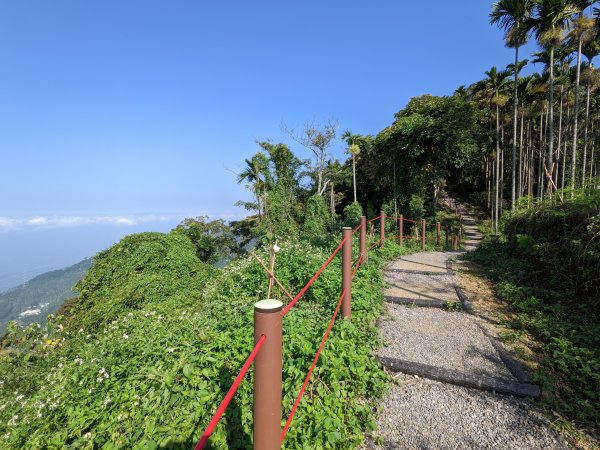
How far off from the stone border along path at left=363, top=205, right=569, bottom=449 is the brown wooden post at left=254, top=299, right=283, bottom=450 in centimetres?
113

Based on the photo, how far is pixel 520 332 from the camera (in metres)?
3.02

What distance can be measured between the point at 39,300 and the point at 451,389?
74.2m

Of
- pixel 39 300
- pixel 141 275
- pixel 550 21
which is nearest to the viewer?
pixel 141 275

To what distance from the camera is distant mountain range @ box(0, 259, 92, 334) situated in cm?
837

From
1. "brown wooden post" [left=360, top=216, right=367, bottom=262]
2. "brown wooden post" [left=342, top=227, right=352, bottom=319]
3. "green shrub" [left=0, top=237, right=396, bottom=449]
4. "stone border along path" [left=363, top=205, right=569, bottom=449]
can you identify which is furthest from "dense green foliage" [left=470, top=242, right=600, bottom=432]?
"brown wooden post" [left=360, top=216, right=367, bottom=262]

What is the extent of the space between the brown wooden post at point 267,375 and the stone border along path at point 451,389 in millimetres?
1130

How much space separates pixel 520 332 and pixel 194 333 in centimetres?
358

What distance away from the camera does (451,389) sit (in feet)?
7.38

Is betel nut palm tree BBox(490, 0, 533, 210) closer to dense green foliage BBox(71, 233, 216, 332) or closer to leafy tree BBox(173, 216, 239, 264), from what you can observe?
dense green foliage BBox(71, 233, 216, 332)

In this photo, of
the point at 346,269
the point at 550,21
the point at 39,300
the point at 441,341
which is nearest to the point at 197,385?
the point at 346,269

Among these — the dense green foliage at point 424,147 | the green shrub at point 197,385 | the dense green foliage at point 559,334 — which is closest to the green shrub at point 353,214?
the dense green foliage at point 424,147

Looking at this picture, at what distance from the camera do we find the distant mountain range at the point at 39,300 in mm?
8373

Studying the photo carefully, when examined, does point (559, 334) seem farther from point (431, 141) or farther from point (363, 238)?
point (431, 141)

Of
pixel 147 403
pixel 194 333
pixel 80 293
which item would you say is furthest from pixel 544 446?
pixel 80 293
